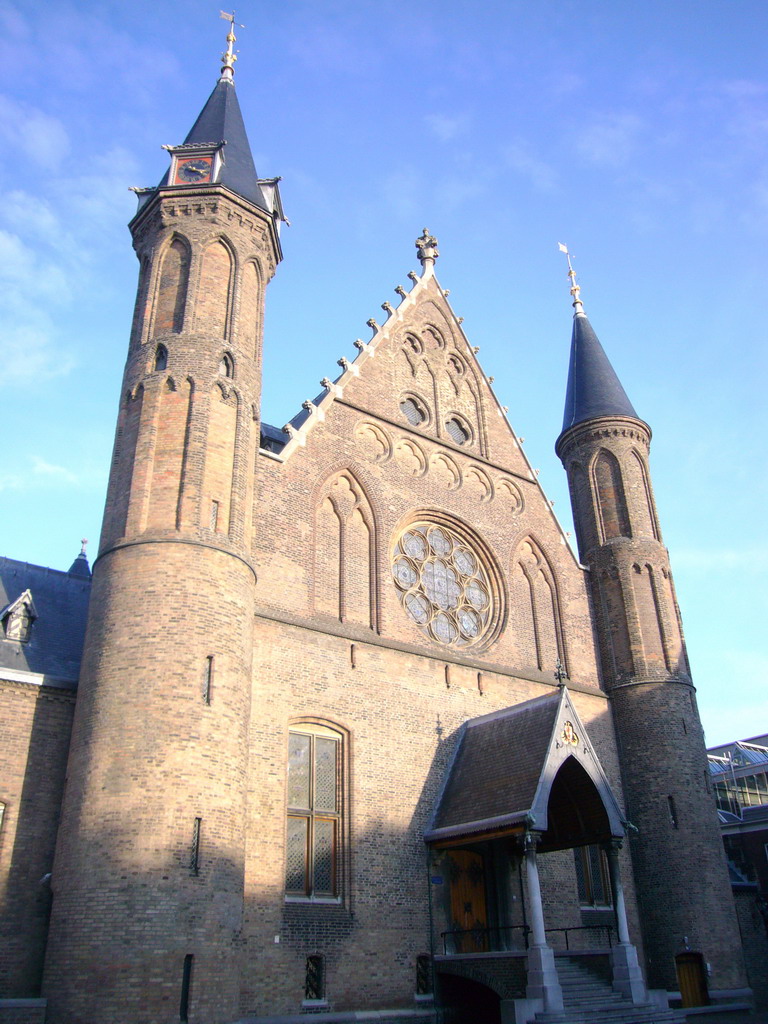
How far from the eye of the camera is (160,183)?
21781 mm

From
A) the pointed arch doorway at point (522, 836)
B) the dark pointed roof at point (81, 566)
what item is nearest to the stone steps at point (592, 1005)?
the pointed arch doorway at point (522, 836)

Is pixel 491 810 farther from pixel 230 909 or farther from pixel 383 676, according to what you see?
pixel 230 909

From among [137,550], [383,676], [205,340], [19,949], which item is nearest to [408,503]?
[383,676]

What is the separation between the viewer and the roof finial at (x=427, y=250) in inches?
1118

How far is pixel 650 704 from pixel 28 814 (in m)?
15.4

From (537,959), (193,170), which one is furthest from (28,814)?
(193,170)

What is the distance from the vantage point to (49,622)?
739 inches

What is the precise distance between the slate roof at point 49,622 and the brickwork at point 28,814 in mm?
563

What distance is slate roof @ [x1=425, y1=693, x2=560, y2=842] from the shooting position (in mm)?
17359

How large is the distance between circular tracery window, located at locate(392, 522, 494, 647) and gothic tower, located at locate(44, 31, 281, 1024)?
16.5ft

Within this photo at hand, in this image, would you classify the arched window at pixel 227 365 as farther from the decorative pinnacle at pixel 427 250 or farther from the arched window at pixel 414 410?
the decorative pinnacle at pixel 427 250

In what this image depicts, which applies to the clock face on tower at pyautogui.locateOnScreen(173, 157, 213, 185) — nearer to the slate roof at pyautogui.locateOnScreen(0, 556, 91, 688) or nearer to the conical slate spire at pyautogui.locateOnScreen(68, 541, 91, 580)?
the slate roof at pyautogui.locateOnScreen(0, 556, 91, 688)

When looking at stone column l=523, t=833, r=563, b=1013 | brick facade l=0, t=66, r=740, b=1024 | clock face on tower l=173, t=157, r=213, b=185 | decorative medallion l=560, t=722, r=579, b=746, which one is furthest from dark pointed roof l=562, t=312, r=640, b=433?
stone column l=523, t=833, r=563, b=1013

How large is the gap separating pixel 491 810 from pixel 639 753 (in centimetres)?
725
